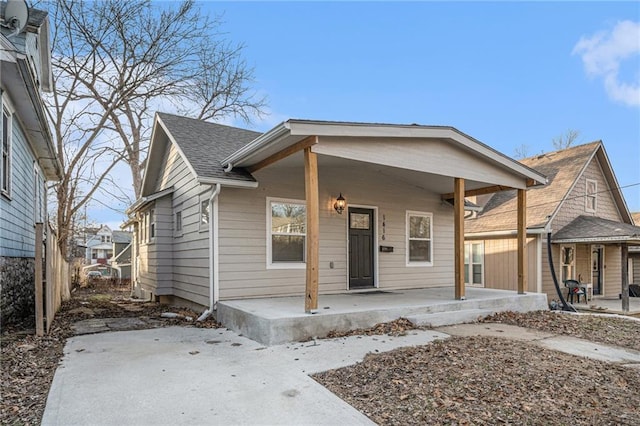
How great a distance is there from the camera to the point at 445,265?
10414 mm

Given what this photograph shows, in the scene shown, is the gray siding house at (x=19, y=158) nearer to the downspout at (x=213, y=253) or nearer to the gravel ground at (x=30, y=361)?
the gravel ground at (x=30, y=361)

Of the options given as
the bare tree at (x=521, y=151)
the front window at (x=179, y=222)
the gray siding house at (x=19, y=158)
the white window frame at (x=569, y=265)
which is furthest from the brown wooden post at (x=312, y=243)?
the bare tree at (x=521, y=151)

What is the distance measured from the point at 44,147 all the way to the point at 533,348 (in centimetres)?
988

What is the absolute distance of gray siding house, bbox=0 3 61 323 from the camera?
18.0 feet

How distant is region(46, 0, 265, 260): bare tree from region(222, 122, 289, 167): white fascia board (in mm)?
9233

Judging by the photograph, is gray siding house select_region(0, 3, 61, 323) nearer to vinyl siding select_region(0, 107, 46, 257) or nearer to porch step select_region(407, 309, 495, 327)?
vinyl siding select_region(0, 107, 46, 257)

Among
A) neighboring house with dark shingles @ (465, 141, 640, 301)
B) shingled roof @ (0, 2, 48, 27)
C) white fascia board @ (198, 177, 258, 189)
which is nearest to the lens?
white fascia board @ (198, 177, 258, 189)

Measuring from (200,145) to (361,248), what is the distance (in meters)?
4.13

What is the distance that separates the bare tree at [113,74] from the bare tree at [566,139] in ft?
69.7

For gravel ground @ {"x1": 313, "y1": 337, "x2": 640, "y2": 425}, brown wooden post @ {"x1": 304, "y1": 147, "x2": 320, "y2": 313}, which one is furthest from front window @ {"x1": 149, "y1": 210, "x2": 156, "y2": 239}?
gravel ground @ {"x1": 313, "y1": 337, "x2": 640, "y2": 425}

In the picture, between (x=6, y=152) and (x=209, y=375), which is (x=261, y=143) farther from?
(x=6, y=152)

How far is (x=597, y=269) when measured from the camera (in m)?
14.9

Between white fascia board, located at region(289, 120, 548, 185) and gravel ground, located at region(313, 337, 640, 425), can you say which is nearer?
gravel ground, located at region(313, 337, 640, 425)

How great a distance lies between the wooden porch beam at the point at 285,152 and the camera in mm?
5691
